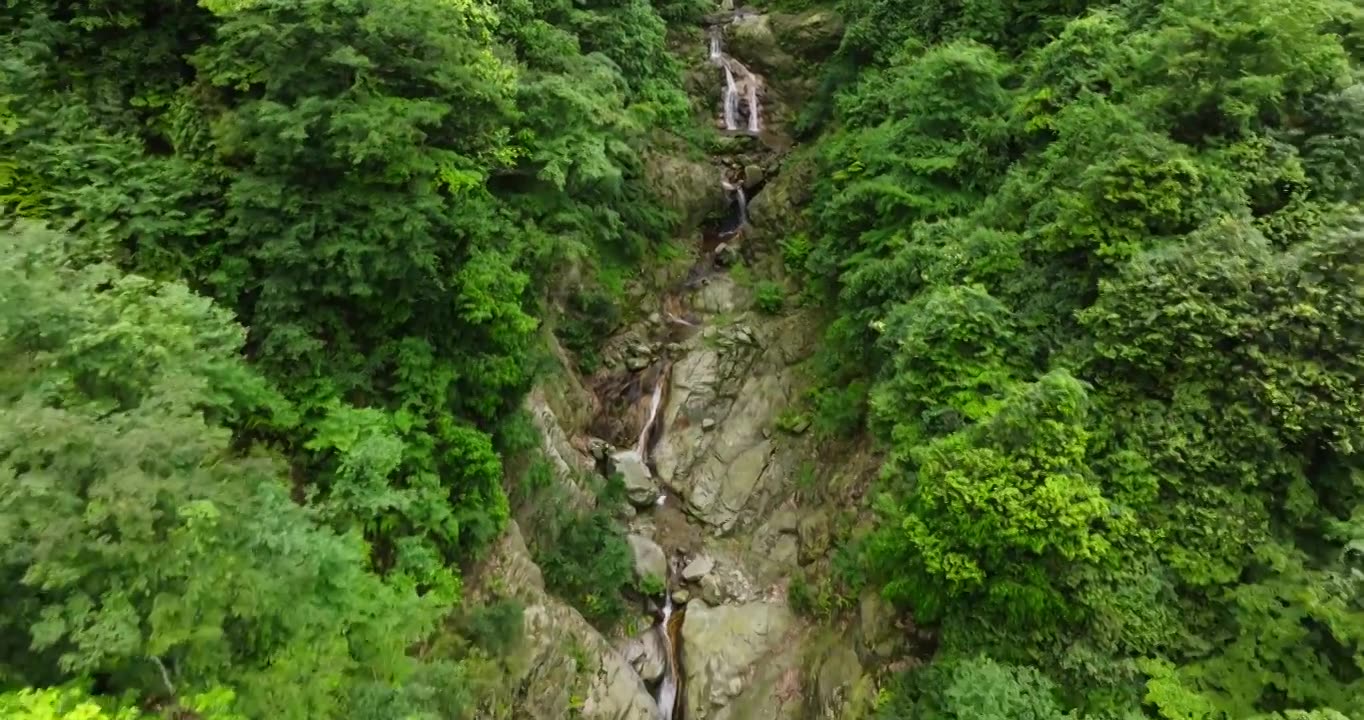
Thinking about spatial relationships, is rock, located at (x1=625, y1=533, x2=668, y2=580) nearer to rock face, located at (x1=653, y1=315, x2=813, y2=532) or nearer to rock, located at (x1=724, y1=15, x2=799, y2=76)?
rock face, located at (x1=653, y1=315, x2=813, y2=532)

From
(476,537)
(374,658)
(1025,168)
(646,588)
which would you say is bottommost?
(646,588)

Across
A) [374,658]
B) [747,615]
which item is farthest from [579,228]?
[374,658]

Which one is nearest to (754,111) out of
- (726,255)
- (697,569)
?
(726,255)

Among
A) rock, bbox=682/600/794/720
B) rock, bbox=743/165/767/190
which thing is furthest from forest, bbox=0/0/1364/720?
rock, bbox=743/165/767/190

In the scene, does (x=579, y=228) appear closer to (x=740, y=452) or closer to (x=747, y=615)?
(x=740, y=452)

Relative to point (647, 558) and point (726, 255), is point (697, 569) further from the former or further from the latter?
point (726, 255)
